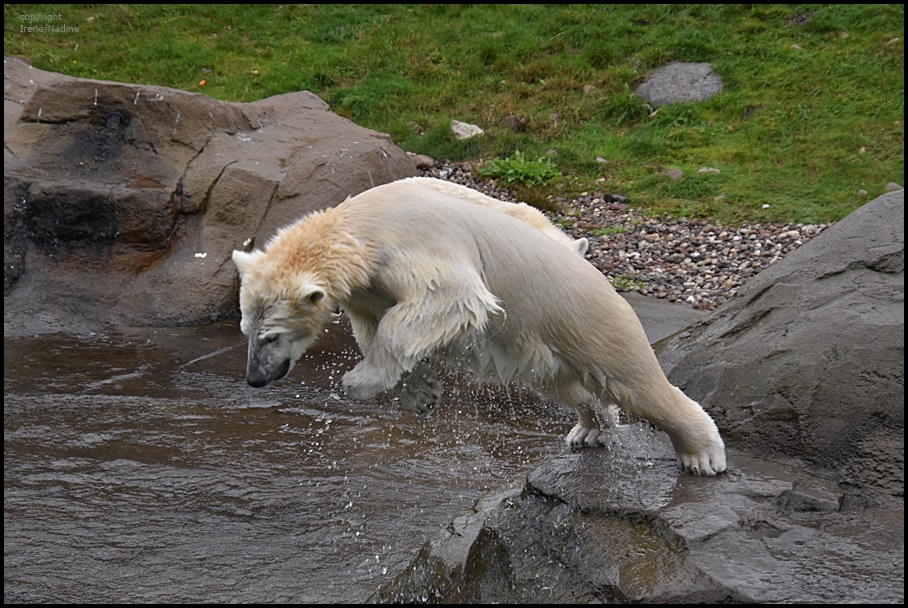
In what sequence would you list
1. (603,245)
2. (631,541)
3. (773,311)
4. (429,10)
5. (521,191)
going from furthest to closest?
(429,10)
(521,191)
(603,245)
(773,311)
(631,541)

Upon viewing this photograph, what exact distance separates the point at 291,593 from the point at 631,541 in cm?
166

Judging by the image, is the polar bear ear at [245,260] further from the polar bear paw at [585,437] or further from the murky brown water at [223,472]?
the polar bear paw at [585,437]

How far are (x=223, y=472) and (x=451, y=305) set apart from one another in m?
2.32

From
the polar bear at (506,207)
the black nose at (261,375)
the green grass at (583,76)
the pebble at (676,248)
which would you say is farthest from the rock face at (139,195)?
the black nose at (261,375)

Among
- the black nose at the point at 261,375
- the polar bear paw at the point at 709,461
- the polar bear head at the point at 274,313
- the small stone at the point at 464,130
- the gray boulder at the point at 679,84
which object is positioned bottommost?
the small stone at the point at 464,130

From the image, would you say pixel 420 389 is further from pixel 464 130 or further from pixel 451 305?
pixel 464 130

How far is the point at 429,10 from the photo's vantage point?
52.5 feet

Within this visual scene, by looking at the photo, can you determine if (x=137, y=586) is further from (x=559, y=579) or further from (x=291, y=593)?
(x=559, y=579)

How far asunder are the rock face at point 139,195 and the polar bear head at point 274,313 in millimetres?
4714

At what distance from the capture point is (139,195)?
8.84 m

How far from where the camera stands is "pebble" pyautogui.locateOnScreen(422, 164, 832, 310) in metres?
8.88

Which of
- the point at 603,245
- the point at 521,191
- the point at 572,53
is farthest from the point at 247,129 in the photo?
the point at 572,53

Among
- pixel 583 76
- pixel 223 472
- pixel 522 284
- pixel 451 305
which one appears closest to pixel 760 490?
pixel 522 284

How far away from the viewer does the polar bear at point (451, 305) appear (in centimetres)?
398
